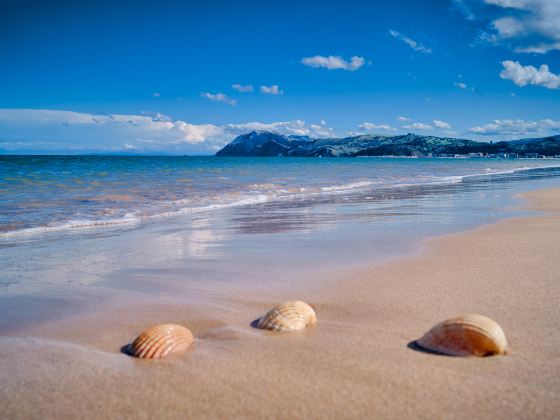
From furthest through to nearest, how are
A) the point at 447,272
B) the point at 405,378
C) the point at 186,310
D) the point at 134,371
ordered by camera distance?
the point at 447,272 < the point at 186,310 < the point at 134,371 < the point at 405,378

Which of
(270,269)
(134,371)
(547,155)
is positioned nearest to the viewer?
(134,371)

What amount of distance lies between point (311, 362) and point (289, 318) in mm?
647

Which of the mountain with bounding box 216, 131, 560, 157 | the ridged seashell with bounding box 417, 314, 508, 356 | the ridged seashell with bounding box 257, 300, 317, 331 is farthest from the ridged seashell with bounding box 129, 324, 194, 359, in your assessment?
the mountain with bounding box 216, 131, 560, 157

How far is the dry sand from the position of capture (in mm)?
2422

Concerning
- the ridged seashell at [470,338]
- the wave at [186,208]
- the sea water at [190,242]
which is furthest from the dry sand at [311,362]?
the wave at [186,208]

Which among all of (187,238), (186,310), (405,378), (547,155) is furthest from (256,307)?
(547,155)

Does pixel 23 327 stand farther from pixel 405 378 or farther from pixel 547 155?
pixel 547 155

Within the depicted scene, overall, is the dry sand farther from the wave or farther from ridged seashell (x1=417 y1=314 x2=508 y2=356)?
the wave

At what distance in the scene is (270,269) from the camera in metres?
5.75

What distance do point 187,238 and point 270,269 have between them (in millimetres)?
2996

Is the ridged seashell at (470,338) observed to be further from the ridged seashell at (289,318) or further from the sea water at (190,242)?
the sea water at (190,242)

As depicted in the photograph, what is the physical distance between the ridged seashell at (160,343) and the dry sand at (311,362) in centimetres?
9

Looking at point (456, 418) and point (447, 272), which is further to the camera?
point (447, 272)

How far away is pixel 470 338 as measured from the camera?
2.90m
